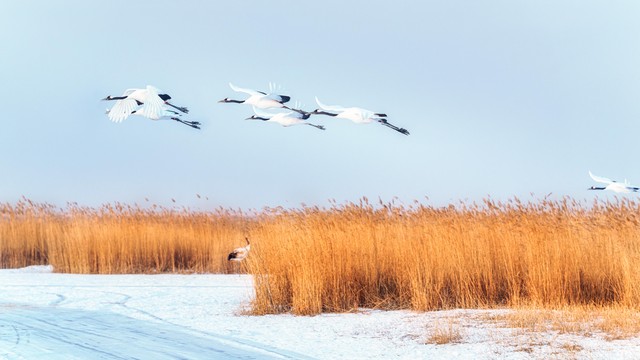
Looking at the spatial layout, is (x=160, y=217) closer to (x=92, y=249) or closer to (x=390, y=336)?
(x=92, y=249)

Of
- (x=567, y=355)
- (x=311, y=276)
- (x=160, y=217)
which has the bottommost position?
(x=567, y=355)

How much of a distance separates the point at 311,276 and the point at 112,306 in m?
1.98

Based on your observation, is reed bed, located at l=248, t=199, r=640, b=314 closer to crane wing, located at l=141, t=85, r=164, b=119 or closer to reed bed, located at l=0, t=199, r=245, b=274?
crane wing, located at l=141, t=85, r=164, b=119

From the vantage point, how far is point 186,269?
14.1m

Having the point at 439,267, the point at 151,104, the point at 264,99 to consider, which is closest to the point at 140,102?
the point at 151,104

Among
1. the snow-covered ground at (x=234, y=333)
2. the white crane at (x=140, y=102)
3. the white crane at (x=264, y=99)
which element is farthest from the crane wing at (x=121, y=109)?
the snow-covered ground at (x=234, y=333)

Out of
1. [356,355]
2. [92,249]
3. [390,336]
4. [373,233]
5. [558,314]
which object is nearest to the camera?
→ [356,355]

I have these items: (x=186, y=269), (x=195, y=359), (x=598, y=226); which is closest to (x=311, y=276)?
(x=195, y=359)

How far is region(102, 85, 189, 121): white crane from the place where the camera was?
10516 mm

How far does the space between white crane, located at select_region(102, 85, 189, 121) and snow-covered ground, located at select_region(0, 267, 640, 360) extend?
2466 mm

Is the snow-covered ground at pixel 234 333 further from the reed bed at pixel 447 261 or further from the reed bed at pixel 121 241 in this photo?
the reed bed at pixel 121 241

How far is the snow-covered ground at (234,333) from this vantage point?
5.61 m

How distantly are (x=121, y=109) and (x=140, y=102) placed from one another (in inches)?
14.7

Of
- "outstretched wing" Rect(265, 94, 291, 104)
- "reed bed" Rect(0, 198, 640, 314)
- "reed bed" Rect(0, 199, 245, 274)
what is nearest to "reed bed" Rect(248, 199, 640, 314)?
"reed bed" Rect(0, 198, 640, 314)
